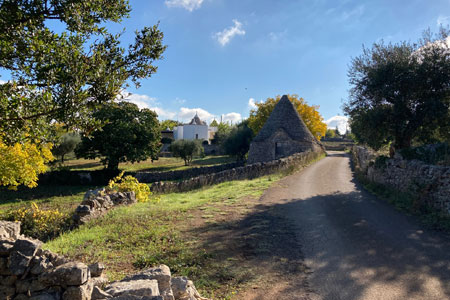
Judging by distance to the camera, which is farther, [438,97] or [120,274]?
[438,97]

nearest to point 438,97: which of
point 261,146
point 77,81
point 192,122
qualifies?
point 77,81

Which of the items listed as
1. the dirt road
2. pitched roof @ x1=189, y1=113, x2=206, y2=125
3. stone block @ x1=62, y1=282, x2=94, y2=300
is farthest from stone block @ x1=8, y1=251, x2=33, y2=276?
pitched roof @ x1=189, y1=113, x2=206, y2=125

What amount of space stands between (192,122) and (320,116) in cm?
4397

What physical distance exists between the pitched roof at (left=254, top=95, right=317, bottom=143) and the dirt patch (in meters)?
22.1

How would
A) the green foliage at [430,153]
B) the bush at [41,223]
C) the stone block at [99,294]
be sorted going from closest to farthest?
the stone block at [99,294], the bush at [41,223], the green foliage at [430,153]

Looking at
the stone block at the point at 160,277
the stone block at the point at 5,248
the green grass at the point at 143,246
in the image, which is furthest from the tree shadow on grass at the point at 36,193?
the stone block at the point at 160,277

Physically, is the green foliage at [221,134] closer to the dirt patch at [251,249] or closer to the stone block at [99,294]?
the dirt patch at [251,249]

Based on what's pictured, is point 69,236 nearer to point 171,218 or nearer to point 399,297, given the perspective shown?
point 171,218

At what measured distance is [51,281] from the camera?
12.2 ft

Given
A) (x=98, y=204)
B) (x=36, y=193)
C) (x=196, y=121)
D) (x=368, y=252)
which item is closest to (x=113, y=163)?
(x=36, y=193)

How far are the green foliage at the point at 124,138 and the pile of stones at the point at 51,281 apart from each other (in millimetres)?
24205

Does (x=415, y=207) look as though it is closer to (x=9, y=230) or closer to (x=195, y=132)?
(x=9, y=230)

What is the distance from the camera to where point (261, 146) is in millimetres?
31609

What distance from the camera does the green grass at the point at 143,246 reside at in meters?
5.43
